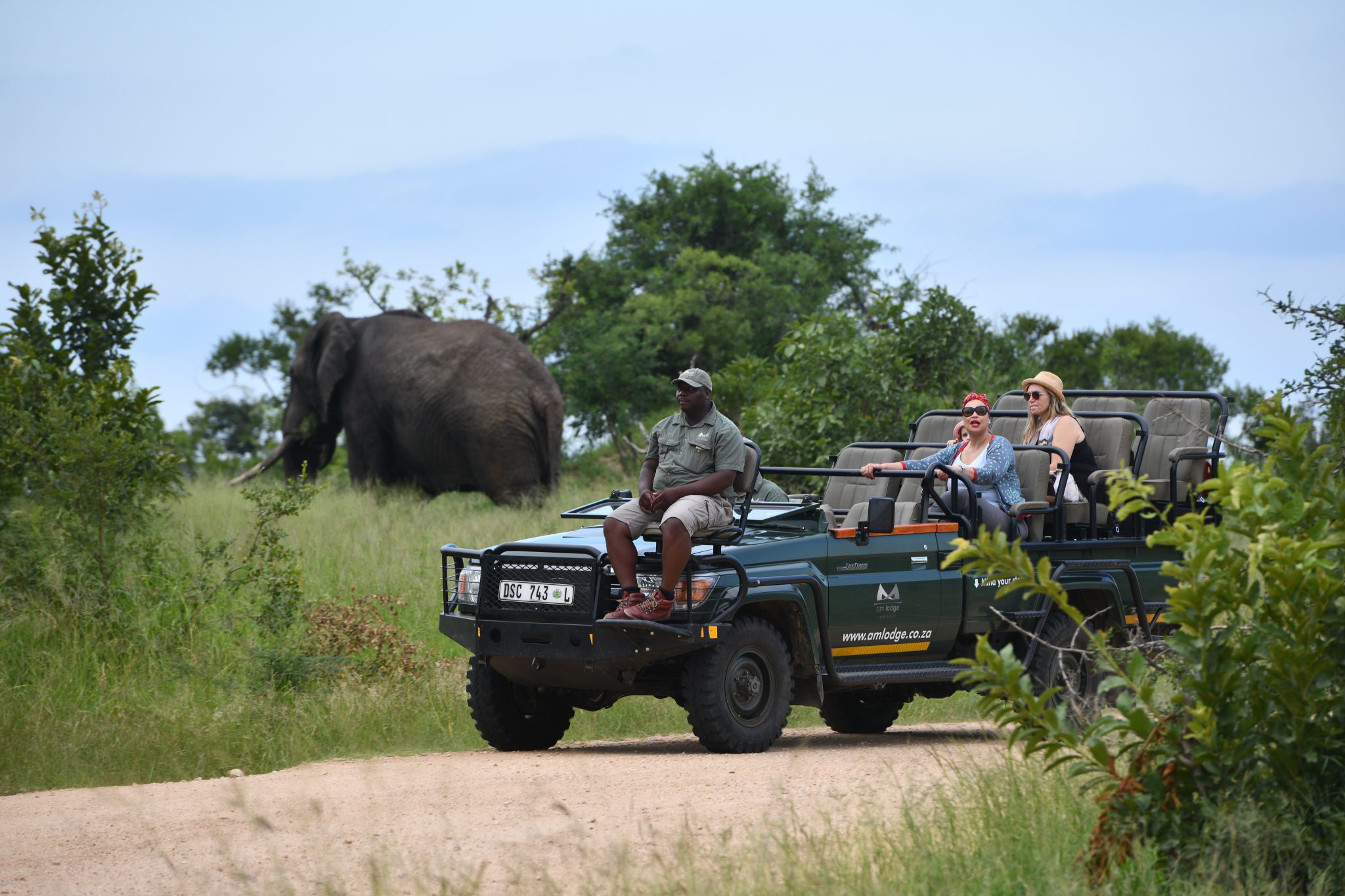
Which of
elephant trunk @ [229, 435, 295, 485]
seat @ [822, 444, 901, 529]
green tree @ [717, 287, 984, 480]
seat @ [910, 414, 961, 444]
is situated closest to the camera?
seat @ [822, 444, 901, 529]

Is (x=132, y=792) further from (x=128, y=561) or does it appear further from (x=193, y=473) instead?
(x=193, y=473)

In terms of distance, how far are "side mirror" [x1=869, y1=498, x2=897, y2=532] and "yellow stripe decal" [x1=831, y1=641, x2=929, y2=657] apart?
72 centimetres

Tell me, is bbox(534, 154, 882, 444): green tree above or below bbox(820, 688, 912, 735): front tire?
above

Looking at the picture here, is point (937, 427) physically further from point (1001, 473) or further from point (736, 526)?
point (736, 526)

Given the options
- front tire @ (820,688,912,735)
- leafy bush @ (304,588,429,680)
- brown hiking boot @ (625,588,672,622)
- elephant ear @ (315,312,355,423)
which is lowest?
front tire @ (820,688,912,735)

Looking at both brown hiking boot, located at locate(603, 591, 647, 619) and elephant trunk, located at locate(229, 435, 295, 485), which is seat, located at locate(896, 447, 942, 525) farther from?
elephant trunk, located at locate(229, 435, 295, 485)

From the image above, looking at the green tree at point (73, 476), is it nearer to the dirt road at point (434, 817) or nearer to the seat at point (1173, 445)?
the dirt road at point (434, 817)

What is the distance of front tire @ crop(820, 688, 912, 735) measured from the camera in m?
12.3

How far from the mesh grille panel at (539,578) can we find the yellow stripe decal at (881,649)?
1580 millimetres

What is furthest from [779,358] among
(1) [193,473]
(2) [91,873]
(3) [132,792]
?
(2) [91,873]

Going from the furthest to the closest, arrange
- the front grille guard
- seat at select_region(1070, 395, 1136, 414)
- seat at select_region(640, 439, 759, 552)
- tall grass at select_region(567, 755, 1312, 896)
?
1. seat at select_region(1070, 395, 1136, 414)
2. seat at select_region(640, 439, 759, 552)
3. the front grille guard
4. tall grass at select_region(567, 755, 1312, 896)

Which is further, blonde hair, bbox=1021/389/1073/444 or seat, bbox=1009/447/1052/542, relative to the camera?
blonde hair, bbox=1021/389/1073/444

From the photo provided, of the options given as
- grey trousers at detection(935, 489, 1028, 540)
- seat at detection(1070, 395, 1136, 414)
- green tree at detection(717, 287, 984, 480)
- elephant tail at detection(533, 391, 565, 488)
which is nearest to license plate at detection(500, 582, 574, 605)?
grey trousers at detection(935, 489, 1028, 540)

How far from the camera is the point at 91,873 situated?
711 centimetres
